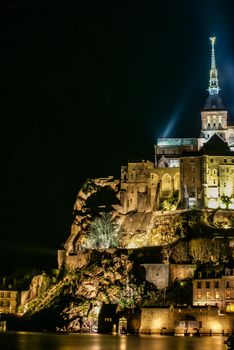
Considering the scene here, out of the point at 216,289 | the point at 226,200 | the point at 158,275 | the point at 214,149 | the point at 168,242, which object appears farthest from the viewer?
the point at 214,149

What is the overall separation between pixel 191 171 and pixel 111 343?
134ft

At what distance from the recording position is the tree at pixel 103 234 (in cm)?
11381

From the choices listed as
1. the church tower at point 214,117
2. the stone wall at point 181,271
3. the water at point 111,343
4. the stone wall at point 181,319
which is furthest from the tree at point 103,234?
the stone wall at point 181,319

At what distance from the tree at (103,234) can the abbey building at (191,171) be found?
13.7 ft

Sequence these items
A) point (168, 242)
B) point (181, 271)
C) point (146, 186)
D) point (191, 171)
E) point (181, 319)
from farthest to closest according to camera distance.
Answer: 1. point (146, 186)
2. point (191, 171)
3. point (168, 242)
4. point (181, 271)
5. point (181, 319)

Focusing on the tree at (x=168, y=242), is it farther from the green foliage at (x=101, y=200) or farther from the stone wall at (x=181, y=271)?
the green foliage at (x=101, y=200)

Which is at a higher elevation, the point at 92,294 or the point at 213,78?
the point at 213,78

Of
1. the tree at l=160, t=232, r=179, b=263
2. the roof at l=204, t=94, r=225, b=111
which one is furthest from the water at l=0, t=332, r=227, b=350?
the roof at l=204, t=94, r=225, b=111

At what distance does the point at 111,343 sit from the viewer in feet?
247

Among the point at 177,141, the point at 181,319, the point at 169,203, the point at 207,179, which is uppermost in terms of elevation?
the point at 177,141

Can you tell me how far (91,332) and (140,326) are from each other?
9021 millimetres

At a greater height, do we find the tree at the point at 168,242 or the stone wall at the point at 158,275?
the tree at the point at 168,242

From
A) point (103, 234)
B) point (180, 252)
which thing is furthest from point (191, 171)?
point (180, 252)

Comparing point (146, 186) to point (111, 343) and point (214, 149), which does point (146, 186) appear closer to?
point (214, 149)
